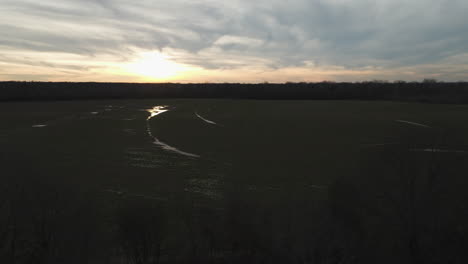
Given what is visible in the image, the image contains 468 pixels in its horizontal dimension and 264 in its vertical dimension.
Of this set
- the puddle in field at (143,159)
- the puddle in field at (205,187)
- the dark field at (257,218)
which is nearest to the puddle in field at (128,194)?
the dark field at (257,218)

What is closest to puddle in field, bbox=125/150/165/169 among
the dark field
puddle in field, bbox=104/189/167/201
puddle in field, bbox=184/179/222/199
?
the dark field

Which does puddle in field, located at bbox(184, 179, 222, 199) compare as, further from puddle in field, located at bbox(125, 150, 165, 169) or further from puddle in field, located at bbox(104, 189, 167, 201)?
puddle in field, located at bbox(125, 150, 165, 169)

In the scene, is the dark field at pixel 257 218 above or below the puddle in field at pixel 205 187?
above

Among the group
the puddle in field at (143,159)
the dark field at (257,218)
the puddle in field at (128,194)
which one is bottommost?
the puddle in field at (128,194)

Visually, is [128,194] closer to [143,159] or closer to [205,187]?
[205,187]

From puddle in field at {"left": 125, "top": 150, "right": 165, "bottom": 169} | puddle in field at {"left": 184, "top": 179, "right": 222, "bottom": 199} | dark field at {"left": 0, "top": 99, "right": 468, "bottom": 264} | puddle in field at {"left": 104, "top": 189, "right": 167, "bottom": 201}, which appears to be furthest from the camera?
puddle in field at {"left": 125, "top": 150, "right": 165, "bottom": 169}

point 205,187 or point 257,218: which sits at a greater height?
point 257,218

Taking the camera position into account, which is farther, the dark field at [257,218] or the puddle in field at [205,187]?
the puddle in field at [205,187]

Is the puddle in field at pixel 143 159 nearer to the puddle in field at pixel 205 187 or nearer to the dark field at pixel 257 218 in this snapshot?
the dark field at pixel 257 218

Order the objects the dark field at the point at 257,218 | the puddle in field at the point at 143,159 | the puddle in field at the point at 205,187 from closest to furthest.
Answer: the dark field at the point at 257,218, the puddle in field at the point at 205,187, the puddle in field at the point at 143,159

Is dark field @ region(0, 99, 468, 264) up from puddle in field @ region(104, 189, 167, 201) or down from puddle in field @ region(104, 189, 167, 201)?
up

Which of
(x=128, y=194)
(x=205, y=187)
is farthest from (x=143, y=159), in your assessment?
(x=205, y=187)

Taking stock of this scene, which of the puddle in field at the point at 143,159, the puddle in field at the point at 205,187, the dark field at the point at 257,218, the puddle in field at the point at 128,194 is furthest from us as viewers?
the puddle in field at the point at 143,159
